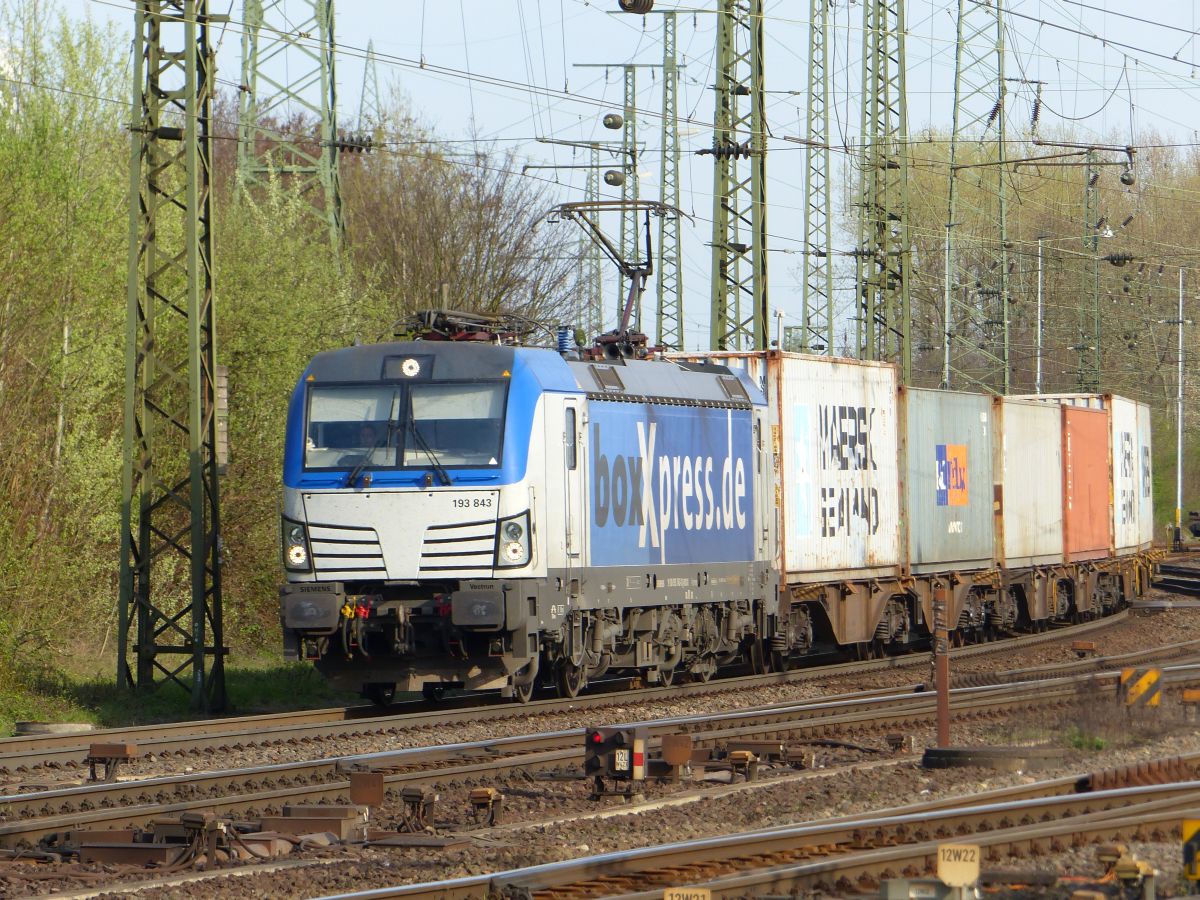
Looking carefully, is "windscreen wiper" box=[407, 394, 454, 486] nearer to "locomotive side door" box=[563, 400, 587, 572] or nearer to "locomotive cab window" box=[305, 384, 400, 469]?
"locomotive cab window" box=[305, 384, 400, 469]

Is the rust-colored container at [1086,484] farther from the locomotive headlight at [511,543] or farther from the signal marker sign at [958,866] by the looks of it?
the signal marker sign at [958,866]

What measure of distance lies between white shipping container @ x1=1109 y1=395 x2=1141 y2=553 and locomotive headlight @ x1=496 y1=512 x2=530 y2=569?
20547 mm

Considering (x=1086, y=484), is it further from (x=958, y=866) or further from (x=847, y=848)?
(x=958, y=866)

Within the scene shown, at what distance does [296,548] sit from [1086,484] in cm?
1898

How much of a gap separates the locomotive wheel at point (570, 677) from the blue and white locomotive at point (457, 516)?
26mm

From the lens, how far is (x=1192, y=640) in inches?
1001

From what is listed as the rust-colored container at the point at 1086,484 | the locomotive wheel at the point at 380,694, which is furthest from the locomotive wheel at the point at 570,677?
the rust-colored container at the point at 1086,484

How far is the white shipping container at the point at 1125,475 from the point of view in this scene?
110 ft

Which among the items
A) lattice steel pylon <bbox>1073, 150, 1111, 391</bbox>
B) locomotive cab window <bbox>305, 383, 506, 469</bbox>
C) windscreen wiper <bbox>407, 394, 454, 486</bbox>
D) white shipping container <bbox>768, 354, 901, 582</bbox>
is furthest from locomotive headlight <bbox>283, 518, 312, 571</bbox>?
lattice steel pylon <bbox>1073, 150, 1111, 391</bbox>

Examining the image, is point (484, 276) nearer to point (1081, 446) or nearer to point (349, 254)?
point (349, 254)

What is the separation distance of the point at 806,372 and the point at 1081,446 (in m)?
11.3

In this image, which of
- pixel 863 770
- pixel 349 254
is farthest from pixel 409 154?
pixel 863 770

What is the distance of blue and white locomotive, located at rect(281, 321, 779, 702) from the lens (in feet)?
50.7

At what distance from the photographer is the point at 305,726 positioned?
49.3ft
